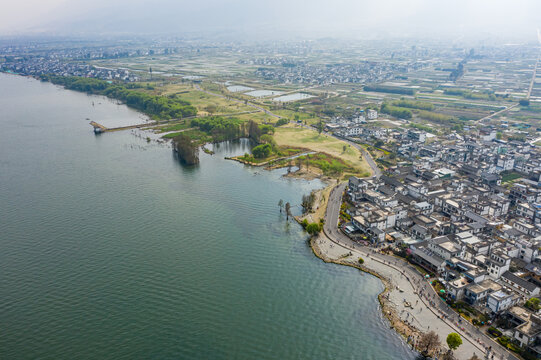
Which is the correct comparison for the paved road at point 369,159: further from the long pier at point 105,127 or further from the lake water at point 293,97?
the long pier at point 105,127

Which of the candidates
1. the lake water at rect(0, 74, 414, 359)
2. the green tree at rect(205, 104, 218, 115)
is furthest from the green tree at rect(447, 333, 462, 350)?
the green tree at rect(205, 104, 218, 115)

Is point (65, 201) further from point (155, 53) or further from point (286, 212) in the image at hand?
point (155, 53)

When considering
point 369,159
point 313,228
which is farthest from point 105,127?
point 313,228

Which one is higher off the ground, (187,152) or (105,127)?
(187,152)

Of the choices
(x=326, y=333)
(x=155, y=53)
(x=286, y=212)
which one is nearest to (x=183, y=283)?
(x=326, y=333)

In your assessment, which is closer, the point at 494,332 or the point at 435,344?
the point at 435,344

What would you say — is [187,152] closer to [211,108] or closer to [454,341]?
[211,108]

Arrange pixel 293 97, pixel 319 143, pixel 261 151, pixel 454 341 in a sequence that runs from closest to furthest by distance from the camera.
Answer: pixel 454 341
pixel 261 151
pixel 319 143
pixel 293 97
